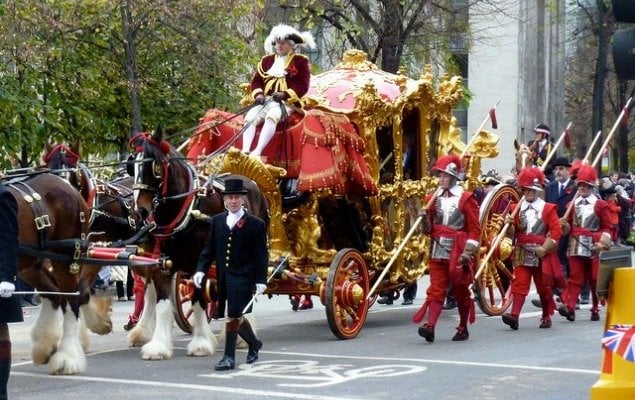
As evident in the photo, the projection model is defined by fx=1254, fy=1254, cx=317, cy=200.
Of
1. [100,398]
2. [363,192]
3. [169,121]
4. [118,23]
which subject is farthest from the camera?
[169,121]

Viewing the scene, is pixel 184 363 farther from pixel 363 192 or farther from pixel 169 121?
pixel 169 121

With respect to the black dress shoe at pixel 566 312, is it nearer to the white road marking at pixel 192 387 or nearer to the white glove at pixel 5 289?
the white road marking at pixel 192 387

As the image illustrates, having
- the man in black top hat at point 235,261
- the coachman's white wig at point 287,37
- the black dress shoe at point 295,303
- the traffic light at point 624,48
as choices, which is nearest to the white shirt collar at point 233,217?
the man in black top hat at point 235,261

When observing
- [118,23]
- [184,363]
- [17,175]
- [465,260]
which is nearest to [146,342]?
[184,363]

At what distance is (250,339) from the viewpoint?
37.9ft

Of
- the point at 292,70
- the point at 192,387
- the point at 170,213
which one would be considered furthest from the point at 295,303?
the point at 192,387

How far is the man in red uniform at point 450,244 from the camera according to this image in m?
13.1

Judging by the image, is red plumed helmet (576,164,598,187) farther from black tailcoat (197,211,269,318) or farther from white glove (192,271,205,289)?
white glove (192,271,205,289)

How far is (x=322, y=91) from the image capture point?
1458 cm

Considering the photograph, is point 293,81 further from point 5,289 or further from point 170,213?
point 5,289

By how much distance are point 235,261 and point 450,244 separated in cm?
282

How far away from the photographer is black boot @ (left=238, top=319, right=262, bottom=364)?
11.5 meters

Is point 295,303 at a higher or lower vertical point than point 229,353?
higher

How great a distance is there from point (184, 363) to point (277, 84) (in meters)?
3.50
